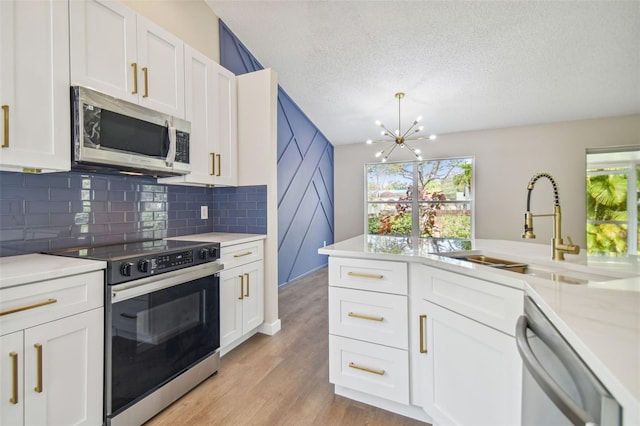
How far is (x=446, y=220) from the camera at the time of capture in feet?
17.7

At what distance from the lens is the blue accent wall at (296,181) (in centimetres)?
336

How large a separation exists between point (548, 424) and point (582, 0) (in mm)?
3414

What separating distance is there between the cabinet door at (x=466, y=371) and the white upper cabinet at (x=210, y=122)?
1.97 metres

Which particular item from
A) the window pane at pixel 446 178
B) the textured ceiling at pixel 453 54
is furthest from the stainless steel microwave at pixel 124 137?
the window pane at pixel 446 178

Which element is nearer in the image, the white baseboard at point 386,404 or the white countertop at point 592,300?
the white countertop at point 592,300

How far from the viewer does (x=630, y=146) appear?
427 centimetres

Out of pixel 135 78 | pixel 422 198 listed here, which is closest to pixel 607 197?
pixel 422 198

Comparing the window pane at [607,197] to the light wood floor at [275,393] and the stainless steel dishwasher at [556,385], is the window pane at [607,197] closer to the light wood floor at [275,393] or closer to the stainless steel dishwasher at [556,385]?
the light wood floor at [275,393]

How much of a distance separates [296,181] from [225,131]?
1945 mm

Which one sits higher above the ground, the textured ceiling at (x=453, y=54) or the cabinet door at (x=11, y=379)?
the textured ceiling at (x=453, y=54)

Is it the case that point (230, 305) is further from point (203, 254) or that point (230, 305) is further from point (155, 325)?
point (155, 325)

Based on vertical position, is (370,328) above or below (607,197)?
below

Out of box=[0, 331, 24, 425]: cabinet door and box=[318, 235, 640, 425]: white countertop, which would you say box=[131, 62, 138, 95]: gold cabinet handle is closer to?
box=[0, 331, 24, 425]: cabinet door

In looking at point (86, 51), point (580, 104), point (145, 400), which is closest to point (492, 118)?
point (580, 104)
